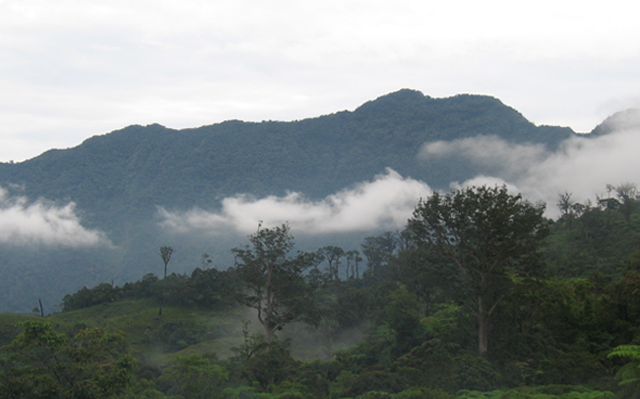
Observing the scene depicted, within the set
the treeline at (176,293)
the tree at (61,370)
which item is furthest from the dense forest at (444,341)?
the treeline at (176,293)

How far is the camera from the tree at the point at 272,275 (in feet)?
109

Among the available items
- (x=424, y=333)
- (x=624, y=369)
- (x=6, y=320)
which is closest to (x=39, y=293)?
(x=6, y=320)

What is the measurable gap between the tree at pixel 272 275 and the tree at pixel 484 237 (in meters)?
12.7

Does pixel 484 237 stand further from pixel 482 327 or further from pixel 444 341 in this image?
pixel 444 341

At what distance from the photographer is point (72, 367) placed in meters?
11.5

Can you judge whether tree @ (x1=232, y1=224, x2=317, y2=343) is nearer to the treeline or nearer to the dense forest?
the dense forest

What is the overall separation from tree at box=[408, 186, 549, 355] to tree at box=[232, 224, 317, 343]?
1269 centimetres

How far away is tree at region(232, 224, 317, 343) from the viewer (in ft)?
109

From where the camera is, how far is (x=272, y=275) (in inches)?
1341

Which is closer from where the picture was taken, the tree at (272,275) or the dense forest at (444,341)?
the dense forest at (444,341)

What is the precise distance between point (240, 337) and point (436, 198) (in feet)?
119

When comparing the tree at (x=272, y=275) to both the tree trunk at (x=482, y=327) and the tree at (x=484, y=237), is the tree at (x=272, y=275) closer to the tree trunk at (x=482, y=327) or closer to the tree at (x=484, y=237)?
the tree at (x=484, y=237)

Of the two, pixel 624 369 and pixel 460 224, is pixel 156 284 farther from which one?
pixel 624 369

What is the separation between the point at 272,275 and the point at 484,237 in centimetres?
1677
